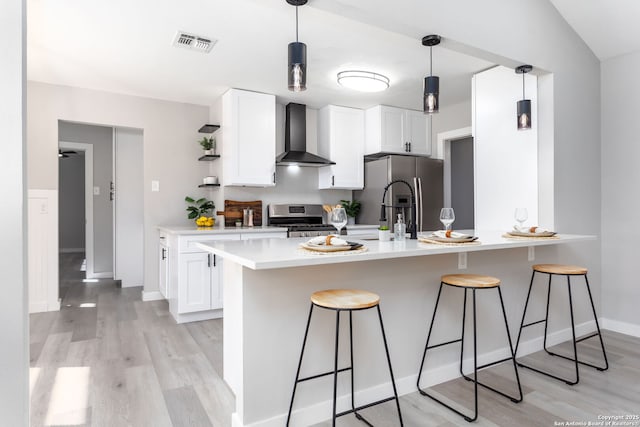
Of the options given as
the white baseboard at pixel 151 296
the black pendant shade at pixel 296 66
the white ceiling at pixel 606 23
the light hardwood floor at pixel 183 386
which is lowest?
the light hardwood floor at pixel 183 386

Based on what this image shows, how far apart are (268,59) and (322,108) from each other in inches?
65.3

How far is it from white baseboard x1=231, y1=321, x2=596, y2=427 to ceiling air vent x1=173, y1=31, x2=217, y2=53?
2.69 meters

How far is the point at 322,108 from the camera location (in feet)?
16.3

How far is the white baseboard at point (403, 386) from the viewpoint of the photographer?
6.25 feet

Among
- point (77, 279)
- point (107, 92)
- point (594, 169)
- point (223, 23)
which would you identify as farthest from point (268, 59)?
point (77, 279)

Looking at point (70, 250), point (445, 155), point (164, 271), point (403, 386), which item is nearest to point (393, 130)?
point (445, 155)

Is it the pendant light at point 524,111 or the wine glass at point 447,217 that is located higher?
the pendant light at point 524,111

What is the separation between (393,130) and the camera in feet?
16.1

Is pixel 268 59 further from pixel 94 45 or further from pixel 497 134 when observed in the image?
pixel 497 134

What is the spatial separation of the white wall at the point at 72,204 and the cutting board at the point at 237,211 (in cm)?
664

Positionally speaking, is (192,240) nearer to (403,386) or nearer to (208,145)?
(208,145)

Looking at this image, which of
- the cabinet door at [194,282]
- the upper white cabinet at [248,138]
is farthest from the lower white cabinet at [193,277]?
the upper white cabinet at [248,138]

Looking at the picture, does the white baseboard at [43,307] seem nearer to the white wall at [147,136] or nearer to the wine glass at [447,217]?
the white wall at [147,136]

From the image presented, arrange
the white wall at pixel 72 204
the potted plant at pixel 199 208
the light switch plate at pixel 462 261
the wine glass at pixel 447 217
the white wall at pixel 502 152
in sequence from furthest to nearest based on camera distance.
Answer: the white wall at pixel 72 204, the potted plant at pixel 199 208, the white wall at pixel 502 152, the light switch plate at pixel 462 261, the wine glass at pixel 447 217
